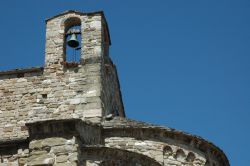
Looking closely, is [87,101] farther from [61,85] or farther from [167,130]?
[167,130]

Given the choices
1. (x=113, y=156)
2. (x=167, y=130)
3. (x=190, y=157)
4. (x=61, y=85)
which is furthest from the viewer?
(x=61, y=85)

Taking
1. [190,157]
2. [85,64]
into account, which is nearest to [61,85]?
[85,64]

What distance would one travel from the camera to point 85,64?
16078mm

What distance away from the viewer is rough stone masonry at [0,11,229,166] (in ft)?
47.3

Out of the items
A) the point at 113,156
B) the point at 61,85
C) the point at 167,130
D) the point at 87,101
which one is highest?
the point at 61,85

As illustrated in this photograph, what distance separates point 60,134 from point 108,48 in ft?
25.7

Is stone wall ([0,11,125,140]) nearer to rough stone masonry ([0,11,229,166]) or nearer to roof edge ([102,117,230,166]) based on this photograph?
rough stone masonry ([0,11,229,166])

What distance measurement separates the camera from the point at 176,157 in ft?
47.6

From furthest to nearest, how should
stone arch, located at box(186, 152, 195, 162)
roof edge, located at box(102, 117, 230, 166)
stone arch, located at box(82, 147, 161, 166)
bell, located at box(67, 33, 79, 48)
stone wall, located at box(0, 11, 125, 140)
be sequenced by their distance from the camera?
bell, located at box(67, 33, 79, 48)
stone wall, located at box(0, 11, 125, 140)
stone arch, located at box(186, 152, 195, 162)
roof edge, located at box(102, 117, 230, 166)
stone arch, located at box(82, 147, 161, 166)

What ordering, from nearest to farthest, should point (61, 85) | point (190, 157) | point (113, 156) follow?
point (113, 156), point (190, 157), point (61, 85)

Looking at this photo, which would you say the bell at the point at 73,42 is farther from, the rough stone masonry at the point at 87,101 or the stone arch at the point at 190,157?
the stone arch at the point at 190,157

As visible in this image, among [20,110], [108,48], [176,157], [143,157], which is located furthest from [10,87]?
[143,157]

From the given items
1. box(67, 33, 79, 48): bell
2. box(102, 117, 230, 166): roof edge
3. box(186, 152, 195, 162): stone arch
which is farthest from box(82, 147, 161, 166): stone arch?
box(67, 33, 79, 48): bell

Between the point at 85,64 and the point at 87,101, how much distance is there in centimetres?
127
